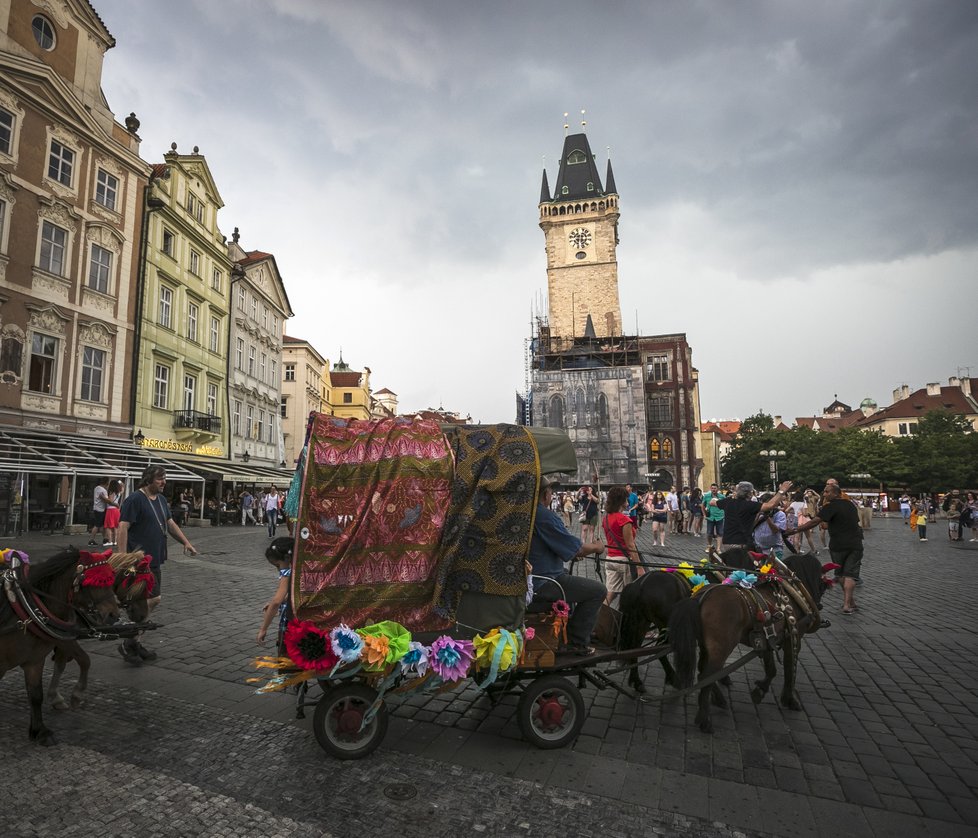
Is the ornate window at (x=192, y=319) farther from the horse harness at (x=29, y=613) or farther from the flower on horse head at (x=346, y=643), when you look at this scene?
the flower on horse head at (x=346, y=643)

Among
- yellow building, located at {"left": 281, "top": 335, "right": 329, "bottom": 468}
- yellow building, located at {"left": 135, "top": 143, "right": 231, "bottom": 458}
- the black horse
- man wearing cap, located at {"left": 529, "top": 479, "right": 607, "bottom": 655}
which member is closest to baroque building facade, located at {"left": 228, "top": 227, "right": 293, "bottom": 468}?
yellow building, located at {"left": 135, "top": 143, "right": 231, "bottom": 458}

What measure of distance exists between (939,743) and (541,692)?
2.91 meters

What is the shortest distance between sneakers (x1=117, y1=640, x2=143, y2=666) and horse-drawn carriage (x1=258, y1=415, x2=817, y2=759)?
9.32ft

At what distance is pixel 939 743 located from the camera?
4160mm

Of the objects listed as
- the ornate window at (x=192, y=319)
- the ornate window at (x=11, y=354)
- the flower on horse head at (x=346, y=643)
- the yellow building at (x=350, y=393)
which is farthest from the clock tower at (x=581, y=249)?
the flower on horse head at (x=346, y=643)

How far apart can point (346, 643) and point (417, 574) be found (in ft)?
2.12

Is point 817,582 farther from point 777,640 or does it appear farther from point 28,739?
point 28,739

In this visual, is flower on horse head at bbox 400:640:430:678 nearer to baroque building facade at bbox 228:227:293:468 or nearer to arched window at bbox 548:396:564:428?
baroque building facade at bbox 228:227:293:468

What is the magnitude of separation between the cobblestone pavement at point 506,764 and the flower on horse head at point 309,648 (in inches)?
27.8

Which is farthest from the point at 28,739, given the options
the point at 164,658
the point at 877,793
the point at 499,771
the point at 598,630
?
the point at 877,793

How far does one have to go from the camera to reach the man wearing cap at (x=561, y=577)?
4.42m

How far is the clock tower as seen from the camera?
228 feet

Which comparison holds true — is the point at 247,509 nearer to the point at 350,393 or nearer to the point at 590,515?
the point at 590,515

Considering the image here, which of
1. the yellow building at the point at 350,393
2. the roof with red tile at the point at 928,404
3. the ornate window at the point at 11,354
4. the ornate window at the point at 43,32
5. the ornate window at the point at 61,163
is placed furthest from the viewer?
the roof with red tile at the point at 928,404
